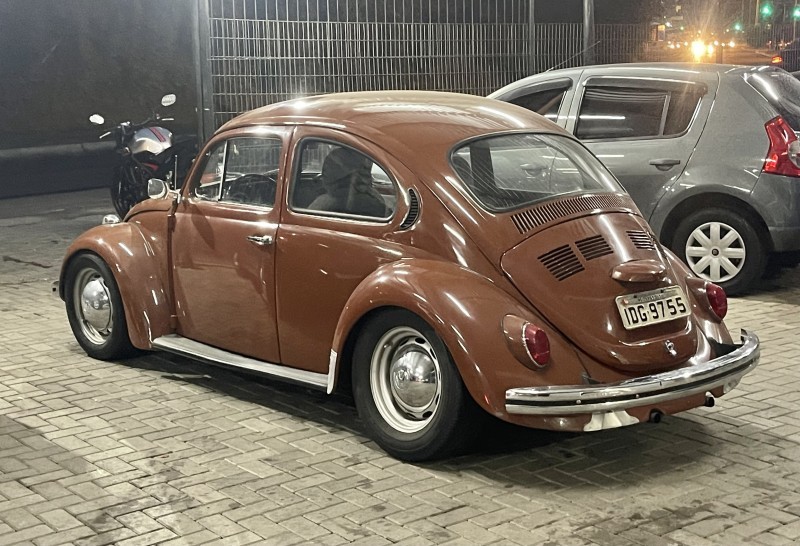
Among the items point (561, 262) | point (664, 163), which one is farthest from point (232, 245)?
point (664, 163)

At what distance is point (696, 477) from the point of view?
203 inches

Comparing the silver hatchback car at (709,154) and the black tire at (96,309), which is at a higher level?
the silver hatchback car at (709,154)

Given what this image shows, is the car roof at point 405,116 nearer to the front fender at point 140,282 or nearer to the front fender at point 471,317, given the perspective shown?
the front fender at point 471,317

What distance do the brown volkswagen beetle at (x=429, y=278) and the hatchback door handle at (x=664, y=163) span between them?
291 centimetres

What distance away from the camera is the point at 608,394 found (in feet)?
16.0

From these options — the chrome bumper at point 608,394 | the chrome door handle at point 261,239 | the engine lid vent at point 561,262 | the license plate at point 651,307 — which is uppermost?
the chrome door handle at point 261,239

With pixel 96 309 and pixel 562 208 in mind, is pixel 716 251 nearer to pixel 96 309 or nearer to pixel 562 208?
pixel 562 208

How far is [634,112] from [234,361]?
4.62m

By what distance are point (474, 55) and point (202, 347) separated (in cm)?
855

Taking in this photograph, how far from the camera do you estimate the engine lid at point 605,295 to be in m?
5.18

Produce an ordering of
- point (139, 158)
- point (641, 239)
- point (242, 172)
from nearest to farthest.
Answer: point (641, 239)
point (242, 172)
point (139, 158)

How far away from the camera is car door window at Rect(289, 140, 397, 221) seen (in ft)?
19.0

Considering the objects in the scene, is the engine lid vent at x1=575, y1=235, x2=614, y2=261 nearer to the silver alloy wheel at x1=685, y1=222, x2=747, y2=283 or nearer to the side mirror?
the side mirror

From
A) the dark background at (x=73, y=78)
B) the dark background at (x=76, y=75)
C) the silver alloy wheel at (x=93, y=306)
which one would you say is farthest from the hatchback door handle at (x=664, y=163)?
the dark background at (x=73, y=78)
